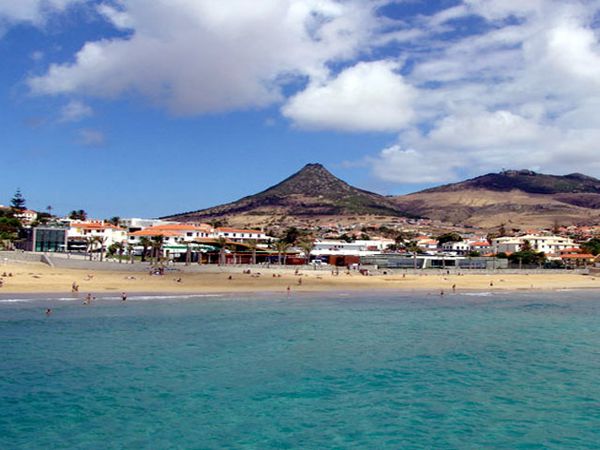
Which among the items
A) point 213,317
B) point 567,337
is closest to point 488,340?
point 567,337

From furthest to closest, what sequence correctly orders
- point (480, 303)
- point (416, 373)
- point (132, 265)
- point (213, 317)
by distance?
point (132, 265) → point (480, 303) → point (213, 317) → point (416, 373)

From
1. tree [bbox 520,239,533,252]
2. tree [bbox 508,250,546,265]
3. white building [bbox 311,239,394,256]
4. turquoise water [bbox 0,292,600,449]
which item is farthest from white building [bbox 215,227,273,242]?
turquoise water [bbox 0,292,600,449]

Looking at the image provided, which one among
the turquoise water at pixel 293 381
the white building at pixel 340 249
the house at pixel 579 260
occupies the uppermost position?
the white building at pixel 340 249

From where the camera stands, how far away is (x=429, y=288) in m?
63.1

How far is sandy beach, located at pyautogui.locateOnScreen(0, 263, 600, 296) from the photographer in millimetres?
51438

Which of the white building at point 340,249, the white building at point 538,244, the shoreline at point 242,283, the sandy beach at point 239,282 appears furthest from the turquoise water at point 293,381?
the white building at point 538,244

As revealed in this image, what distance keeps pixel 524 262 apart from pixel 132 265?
67.7 meters

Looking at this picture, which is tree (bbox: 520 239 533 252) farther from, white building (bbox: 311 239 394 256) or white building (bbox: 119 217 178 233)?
white building (bbox: 119 217 178 233)

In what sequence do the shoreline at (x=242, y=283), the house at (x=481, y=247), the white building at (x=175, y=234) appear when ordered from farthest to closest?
the house at (x=481, y=247) < the white building at (x=175, y=234) < the shoreline at (x=242, y=283)

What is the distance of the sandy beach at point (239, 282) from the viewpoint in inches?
2025

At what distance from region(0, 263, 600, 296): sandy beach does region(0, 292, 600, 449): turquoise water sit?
A: 47.2 ft

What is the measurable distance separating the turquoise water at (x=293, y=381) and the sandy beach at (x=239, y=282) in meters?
14.4

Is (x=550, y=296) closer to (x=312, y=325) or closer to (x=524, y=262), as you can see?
(x=312, y=325)

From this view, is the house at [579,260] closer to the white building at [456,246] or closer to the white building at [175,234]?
the white building at [456,246]
